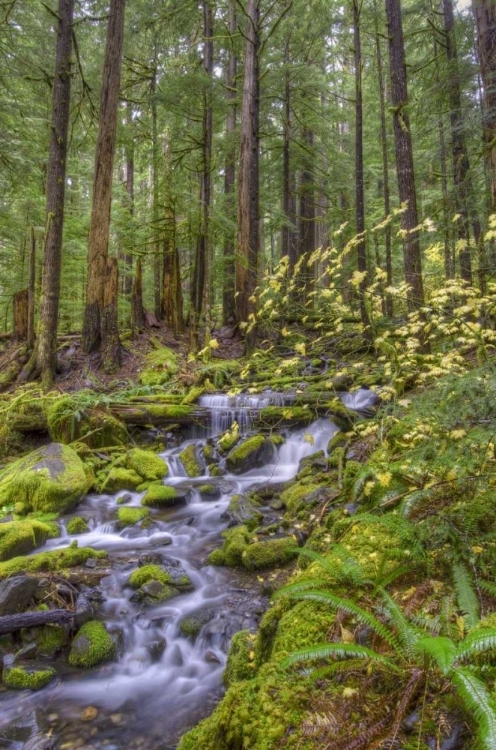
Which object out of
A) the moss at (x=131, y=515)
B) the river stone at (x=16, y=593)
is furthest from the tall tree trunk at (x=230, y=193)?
the river stone at (x=16, y=593)

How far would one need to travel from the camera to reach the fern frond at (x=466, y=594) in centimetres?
210

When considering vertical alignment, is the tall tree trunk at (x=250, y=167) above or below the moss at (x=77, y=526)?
above

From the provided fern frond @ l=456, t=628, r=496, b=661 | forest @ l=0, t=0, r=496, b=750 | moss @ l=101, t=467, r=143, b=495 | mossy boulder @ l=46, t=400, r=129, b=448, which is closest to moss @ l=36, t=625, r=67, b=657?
forest @ l=0, t=0, r=496, b=750

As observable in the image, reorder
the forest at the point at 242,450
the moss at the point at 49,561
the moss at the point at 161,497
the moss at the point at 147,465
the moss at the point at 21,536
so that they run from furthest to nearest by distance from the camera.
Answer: the moss at the point at 147,465 → the moss at the point at 161,497 → the moss at the point at 21,536 → the moss at the point at 49,561 → the forest at the point at 242,450

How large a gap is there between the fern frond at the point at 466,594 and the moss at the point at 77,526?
17.8ft

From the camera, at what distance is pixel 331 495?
5465 millimetres

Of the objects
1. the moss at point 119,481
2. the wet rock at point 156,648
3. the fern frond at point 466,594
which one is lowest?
the wet rock at point 156,648

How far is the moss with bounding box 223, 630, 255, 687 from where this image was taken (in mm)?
3037

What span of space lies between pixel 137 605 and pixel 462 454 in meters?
3.77

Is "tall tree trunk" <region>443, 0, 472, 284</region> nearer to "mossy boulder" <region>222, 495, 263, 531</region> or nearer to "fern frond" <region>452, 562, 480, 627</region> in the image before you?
"mossy boulder" <region>222, 495, 263, 531</region>

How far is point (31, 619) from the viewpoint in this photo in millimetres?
3992

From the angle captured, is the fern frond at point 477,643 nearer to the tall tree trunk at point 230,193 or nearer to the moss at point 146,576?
the moss at point 146,576

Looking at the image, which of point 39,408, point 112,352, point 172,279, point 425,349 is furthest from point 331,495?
point 172,279

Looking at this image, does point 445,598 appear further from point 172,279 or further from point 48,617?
point 172,279
